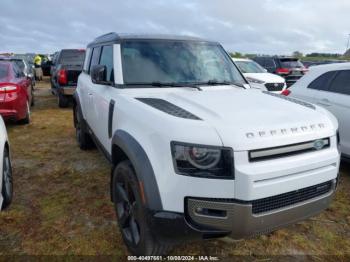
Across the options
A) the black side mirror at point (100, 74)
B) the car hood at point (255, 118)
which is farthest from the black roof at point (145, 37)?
the car hood at point (255, 118)

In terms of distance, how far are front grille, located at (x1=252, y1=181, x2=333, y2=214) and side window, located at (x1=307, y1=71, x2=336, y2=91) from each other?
10.6ft

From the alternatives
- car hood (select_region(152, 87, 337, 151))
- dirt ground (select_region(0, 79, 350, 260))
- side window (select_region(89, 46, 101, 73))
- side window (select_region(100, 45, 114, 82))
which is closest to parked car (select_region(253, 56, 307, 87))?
dirt ground (select_region(0, 79, 350, 260))

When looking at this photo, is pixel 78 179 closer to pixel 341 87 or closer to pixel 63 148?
pixel 63 148

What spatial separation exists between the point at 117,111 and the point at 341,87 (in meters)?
3.78

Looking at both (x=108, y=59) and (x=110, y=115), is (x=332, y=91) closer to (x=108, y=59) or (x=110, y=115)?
(x=108, y=59)

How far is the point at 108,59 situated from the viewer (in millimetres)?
4121

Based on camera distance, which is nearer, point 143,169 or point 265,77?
point 143,169

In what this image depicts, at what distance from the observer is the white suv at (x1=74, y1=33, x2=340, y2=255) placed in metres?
2.33

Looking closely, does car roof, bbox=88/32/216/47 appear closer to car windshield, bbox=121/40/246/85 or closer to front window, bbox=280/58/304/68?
car windshield, bbox=121/40/246/85

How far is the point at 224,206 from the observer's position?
2328mm

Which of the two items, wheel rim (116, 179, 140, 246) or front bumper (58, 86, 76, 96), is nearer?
wheel rim (116, 179, 140, 246)

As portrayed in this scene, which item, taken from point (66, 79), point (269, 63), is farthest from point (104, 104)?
point (269, 63)

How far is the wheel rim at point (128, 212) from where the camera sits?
2.89 meters

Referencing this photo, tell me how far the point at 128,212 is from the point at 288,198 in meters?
1.41
